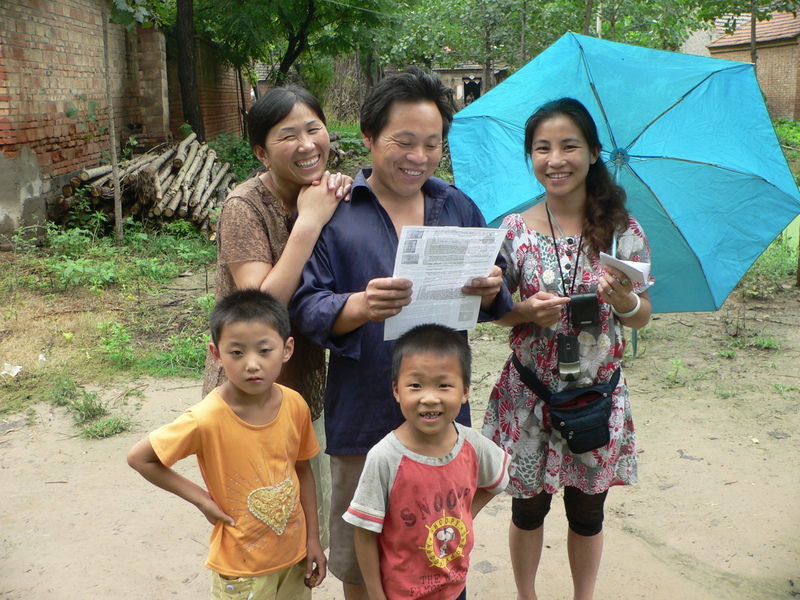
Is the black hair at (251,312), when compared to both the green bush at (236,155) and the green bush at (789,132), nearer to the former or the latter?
the green bush at (236,155)

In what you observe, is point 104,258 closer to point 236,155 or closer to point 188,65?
point 188,65

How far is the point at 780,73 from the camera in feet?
75.1

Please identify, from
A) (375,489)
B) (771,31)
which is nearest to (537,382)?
(375,489)

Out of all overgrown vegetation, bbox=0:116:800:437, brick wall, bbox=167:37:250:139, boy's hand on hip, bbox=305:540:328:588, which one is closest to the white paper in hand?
boy's hand on hip, bbox=305:540:328:588

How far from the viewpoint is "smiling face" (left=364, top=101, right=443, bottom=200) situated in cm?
201

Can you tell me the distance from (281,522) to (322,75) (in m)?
18.3

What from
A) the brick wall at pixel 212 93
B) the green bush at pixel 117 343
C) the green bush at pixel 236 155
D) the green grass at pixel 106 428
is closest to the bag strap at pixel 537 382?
the green grass at pixel 106 428

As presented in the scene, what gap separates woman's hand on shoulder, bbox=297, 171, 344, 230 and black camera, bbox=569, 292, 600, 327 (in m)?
0.79

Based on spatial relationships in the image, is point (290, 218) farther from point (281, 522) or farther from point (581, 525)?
point (581, 525)

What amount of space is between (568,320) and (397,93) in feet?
2.99

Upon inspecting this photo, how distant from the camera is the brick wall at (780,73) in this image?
2227 cm

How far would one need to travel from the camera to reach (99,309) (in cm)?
654

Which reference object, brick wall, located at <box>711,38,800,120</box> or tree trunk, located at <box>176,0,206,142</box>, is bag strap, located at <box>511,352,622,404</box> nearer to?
tree trunk, located at <box>176,0,206,142</box>

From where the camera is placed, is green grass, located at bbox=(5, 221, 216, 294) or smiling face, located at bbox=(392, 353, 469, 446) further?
green grass, located at bbox=(5, 221, 216, 294)
